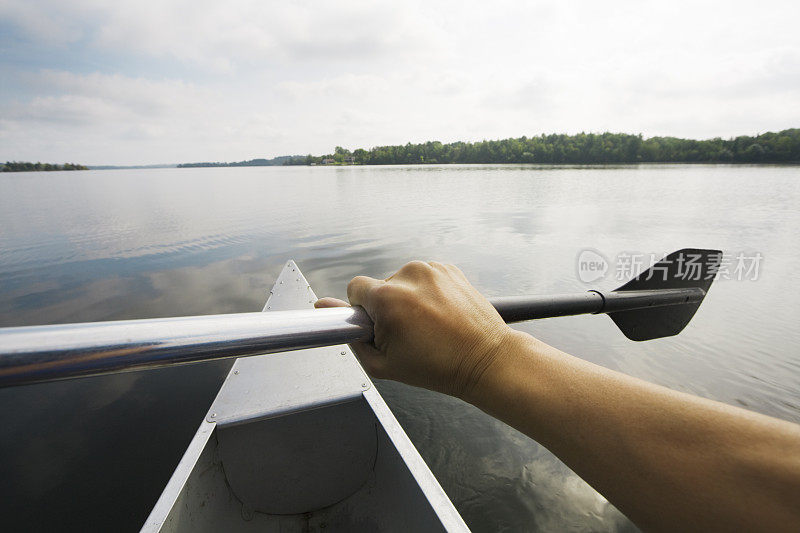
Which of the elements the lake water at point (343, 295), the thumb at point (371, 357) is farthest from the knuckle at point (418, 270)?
the lake water at point (343, 295)

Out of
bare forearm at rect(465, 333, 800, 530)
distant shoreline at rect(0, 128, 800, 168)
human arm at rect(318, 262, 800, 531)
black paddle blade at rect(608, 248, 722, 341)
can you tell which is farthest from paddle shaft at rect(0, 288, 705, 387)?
distant shoreline at rect(0, 128, 800, 168)

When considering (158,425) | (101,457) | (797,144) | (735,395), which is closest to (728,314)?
(735,395)

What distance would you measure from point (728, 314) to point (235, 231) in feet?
48.5

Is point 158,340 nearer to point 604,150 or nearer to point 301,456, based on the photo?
point 301,456

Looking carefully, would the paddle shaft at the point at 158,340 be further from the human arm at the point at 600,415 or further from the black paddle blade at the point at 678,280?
the black paddle blade at the point at 678,280

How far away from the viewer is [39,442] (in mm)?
3590

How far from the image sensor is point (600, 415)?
79 centimetres

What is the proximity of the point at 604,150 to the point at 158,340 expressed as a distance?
326 feet

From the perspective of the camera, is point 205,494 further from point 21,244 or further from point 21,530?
point 21,244

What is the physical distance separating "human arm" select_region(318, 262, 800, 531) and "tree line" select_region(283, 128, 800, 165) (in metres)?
97.4

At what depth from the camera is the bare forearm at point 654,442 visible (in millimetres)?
618

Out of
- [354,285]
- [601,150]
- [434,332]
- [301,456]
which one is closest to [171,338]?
[354,285]

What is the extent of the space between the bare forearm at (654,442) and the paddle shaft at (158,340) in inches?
20.0

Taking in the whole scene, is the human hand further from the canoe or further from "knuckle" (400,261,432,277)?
the canoe
